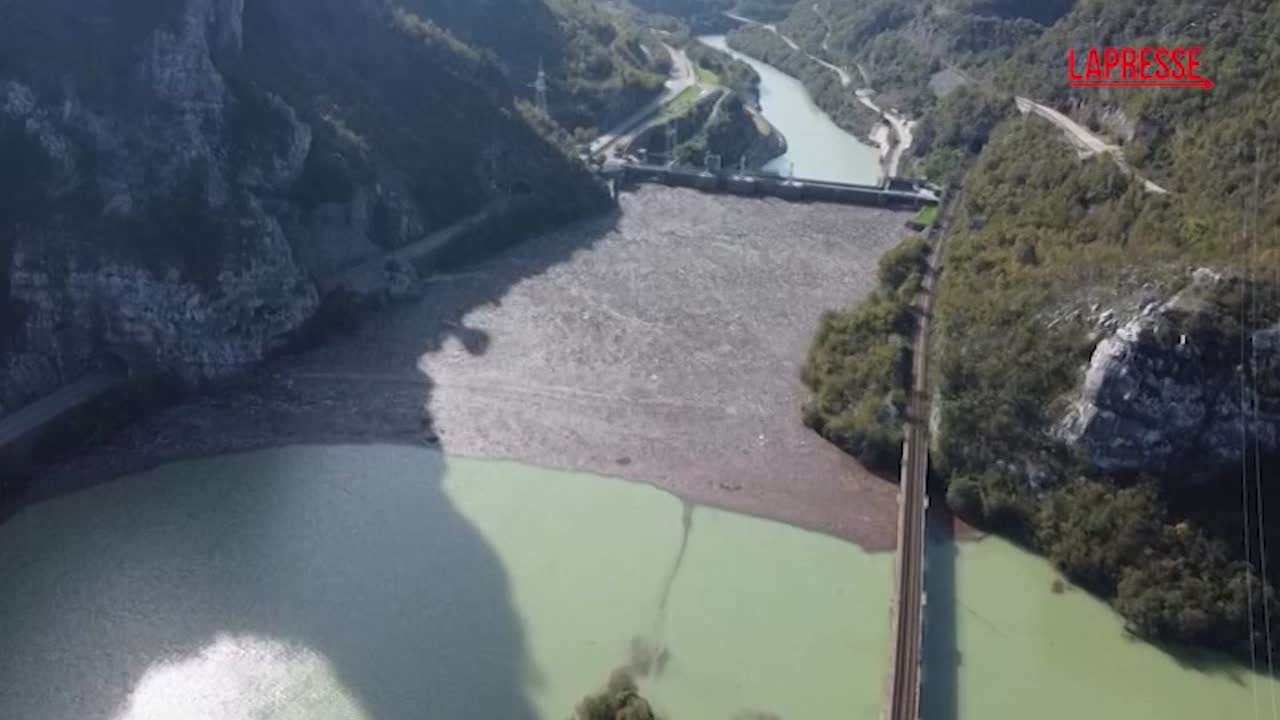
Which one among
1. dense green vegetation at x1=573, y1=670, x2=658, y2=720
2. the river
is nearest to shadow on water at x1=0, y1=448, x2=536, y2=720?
dense green vegetation at x1=573, y1=670, x2=658, y2=720

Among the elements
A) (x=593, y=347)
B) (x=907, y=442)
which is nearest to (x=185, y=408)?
(x=593, y=347)

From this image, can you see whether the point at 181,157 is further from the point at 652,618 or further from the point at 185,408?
the point at 652,618

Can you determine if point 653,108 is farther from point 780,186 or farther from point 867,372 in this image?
point 867,372

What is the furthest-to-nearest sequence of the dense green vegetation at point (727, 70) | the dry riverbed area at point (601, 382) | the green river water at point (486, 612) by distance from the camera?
1. the dense green vegetation at point (727, 70)
2. the dry riverbed area at point (601, 382)
3. the green river water at point (486, 612)

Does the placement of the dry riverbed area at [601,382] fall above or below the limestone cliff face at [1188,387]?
below

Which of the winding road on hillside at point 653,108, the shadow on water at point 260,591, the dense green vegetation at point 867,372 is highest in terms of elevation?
the winding road on hillside at point 653,108

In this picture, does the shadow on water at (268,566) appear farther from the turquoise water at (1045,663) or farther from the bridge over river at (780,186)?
the bridge over river at (780,186)

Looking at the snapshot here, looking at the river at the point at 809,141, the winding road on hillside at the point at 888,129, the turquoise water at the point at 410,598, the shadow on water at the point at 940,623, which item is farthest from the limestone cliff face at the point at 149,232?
the winding road on hillside at the point at 888,129

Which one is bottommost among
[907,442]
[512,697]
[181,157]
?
[512,697]
